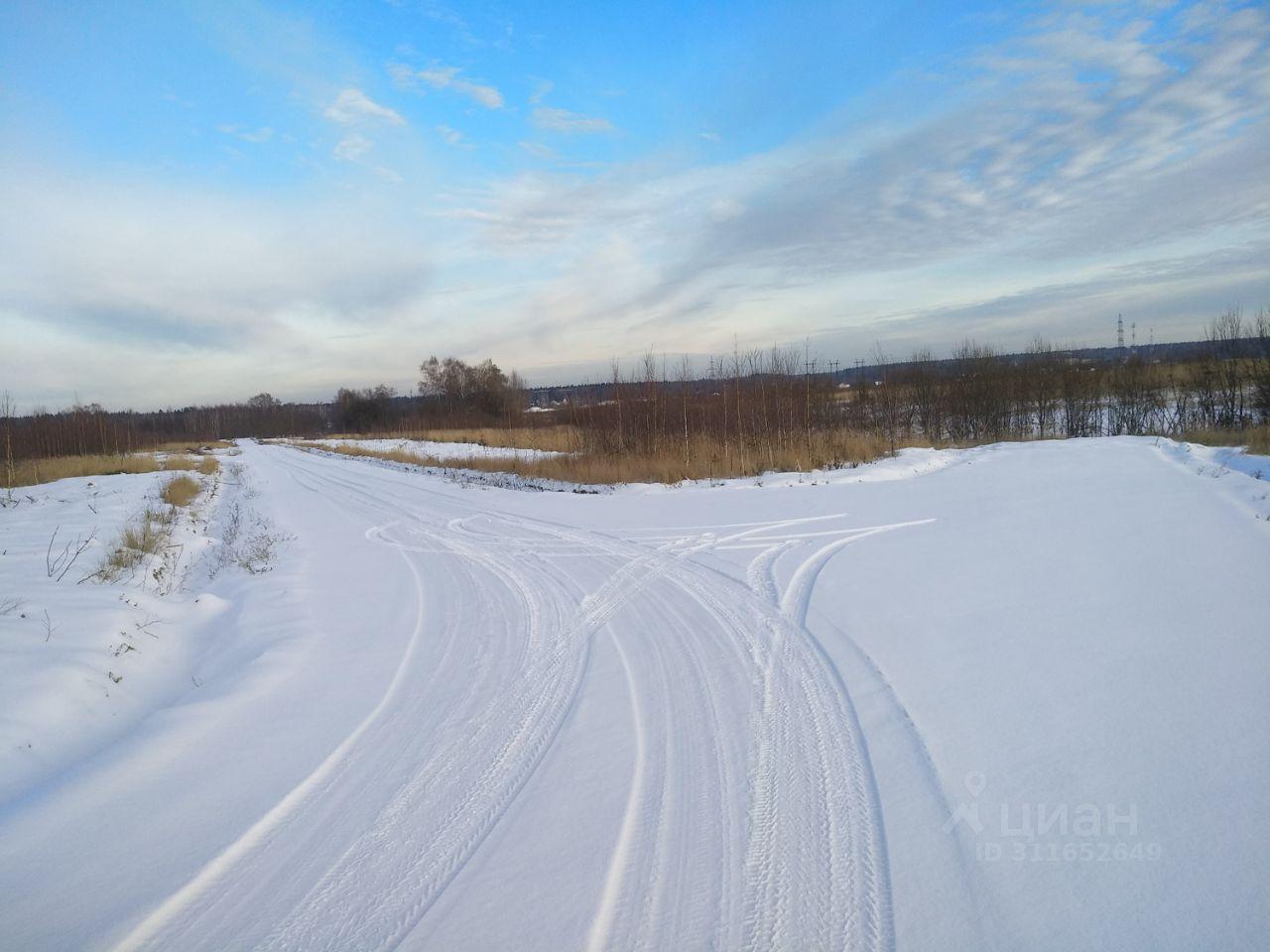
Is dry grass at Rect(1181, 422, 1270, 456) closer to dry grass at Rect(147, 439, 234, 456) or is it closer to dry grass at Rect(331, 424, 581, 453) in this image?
dry grass at Rect(331, 424, 581, 453)

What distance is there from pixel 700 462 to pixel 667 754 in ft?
43.4

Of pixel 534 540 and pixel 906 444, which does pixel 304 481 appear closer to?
pixel 534 540

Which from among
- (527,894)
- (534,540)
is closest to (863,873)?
(527,894)

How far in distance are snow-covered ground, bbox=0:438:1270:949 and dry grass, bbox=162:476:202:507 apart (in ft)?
34.0

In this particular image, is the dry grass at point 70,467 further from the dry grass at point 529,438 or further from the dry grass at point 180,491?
the dry grass at point 529,438

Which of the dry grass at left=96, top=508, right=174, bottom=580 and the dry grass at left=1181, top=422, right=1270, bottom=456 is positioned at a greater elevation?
the dry grass at left=1181, top=422, right=1270, bottom=456

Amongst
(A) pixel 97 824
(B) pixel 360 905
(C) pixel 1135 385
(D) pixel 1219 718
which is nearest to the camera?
(B) pixel 360 905

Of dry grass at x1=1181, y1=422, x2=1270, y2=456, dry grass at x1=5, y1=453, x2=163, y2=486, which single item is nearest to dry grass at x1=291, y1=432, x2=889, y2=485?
dry grass at x1=1181, y1=422, x2=1270, y2=456

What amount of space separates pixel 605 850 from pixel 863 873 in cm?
95

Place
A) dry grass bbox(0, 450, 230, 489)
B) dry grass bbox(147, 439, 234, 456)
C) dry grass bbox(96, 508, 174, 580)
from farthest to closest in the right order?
dry grass bbox(147, 439, 234, 456) → dry grass bbox(0, 450, 230, 489) → dry grass bbox(96, 508, 174, 580)

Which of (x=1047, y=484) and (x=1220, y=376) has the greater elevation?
(x=1220, y=376)

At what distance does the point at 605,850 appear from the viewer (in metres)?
2.39

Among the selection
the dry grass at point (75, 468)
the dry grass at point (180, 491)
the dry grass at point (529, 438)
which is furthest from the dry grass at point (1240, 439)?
the dry grass at point (75, 468)

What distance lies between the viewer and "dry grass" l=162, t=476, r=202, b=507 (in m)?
15.7
